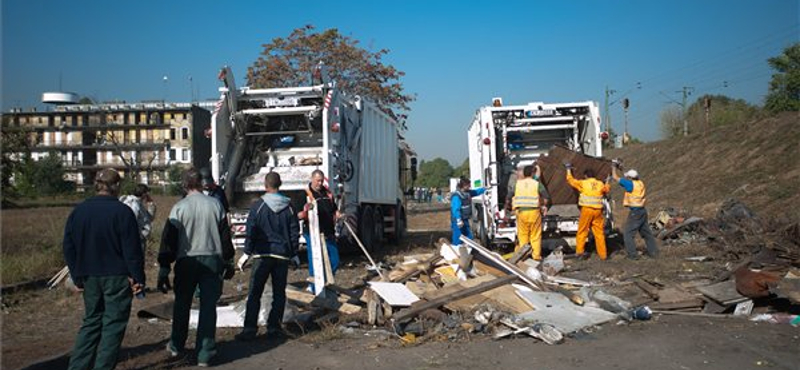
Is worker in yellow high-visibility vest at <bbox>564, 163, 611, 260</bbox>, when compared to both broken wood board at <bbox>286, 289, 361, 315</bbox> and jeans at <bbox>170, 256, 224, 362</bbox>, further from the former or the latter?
jeans at <bbox>170, 256, 224, 362</bbox>

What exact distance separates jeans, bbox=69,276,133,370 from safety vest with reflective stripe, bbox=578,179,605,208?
7.51 m

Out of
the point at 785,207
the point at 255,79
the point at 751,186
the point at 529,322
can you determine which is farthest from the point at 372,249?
the point at 255,79

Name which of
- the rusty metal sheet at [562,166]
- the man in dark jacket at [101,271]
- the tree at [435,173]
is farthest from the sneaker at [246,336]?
the tree at [435,173]

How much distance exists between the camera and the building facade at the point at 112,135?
9100 cm

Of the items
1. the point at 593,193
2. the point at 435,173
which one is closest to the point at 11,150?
the point at 593,193

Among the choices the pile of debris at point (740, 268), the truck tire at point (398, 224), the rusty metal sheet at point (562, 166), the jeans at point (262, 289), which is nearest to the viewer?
the jeans at point (262, 289)

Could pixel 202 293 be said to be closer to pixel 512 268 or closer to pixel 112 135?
pixel 512 268

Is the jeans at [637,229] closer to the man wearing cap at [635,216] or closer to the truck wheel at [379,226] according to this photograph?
the man wearing cap at [635,216]

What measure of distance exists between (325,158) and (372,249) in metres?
3.58

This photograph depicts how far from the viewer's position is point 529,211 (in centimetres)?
984

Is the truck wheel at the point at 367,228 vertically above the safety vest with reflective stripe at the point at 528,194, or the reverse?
the safety vest with reflective stripe at the point at 528,194

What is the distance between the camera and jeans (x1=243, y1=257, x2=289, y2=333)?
234 inches

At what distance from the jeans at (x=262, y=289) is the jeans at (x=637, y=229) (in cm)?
656

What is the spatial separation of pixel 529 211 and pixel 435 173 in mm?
101095
